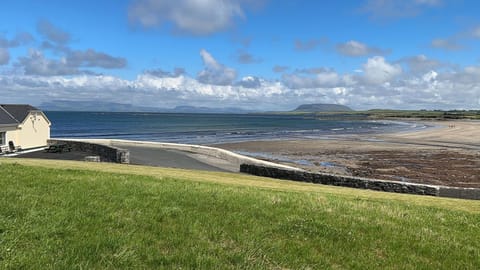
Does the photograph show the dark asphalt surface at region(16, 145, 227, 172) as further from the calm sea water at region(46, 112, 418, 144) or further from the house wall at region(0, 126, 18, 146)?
the calm sea water at region(46, 112, 418, 144)

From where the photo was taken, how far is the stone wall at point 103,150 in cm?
2531

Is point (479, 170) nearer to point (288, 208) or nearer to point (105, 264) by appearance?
point (288, 208)

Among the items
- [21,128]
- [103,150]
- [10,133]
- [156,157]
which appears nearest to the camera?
[103,150]

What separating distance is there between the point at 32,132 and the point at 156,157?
36.5 ft

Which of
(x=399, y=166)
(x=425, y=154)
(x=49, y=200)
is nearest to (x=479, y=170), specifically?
(x=399, y=166)

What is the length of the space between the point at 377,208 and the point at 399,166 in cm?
2538

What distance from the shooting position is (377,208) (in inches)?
321

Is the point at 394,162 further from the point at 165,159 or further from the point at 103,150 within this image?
the point at 103,150

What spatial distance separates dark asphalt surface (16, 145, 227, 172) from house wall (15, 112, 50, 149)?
2.37 m

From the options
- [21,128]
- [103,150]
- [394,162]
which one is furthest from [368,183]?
[21,128]

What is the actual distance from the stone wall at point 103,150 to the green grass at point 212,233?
1737cm

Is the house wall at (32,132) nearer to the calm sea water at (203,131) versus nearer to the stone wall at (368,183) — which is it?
the stone wall at (368,183)

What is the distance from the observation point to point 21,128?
30.9m

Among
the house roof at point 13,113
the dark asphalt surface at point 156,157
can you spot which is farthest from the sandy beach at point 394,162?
the house roof at point 13,113
